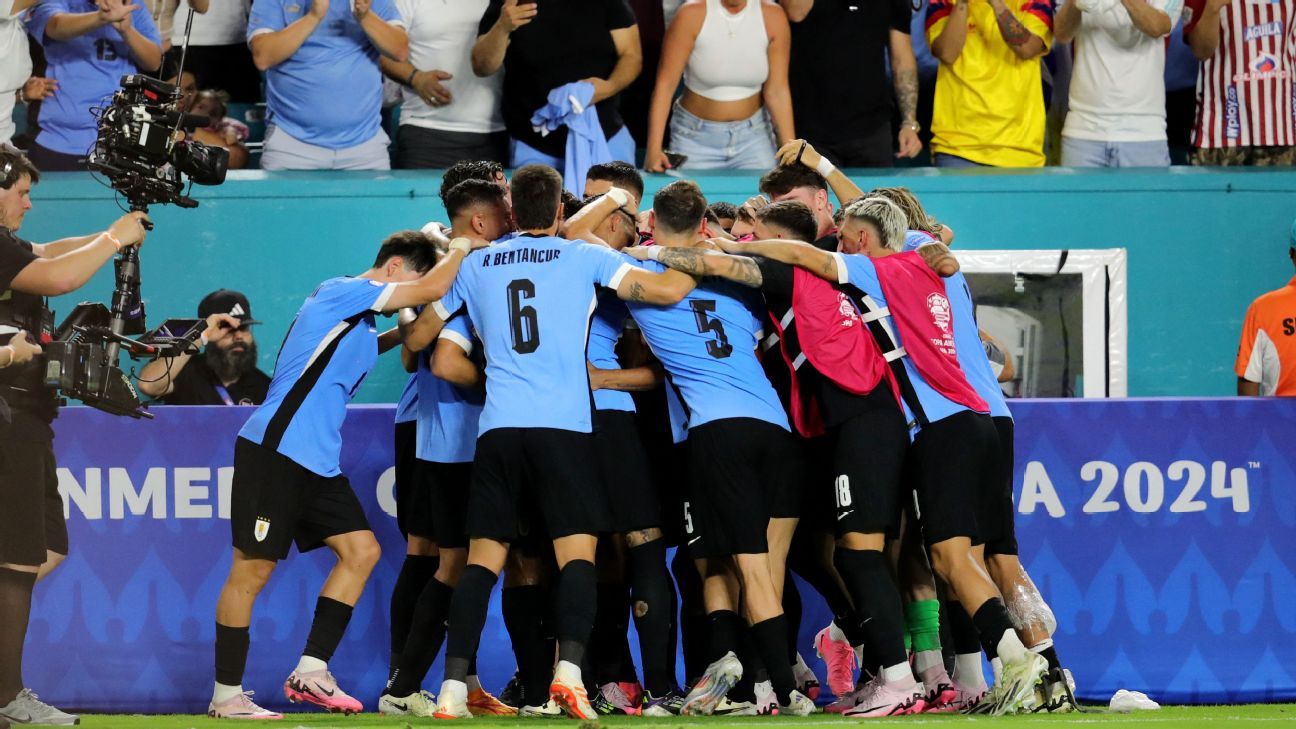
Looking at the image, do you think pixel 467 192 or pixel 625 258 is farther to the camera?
pixel 467 192

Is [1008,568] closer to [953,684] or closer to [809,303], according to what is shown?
[953,684]

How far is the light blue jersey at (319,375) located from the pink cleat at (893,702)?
2632mm

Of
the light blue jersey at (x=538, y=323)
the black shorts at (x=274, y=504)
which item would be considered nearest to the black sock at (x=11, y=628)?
the black shorts at (x=274, y=504)

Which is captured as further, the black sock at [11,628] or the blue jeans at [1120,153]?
the blue jeans at [1120,153]

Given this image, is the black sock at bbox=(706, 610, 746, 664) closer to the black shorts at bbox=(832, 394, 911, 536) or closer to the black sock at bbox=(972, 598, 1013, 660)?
the black shorts at bbox=(832, 394, 911, 536)

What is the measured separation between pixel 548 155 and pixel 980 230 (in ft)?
9.55

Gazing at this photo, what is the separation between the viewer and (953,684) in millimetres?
7211

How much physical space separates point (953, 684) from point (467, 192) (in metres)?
3.22

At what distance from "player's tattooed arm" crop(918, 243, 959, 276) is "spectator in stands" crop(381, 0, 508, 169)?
4.22 metres

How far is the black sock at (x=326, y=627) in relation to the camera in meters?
7.07

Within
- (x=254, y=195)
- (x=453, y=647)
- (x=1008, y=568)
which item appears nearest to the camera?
(x=453, y=647)

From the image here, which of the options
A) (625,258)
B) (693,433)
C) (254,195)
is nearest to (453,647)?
(693,433)

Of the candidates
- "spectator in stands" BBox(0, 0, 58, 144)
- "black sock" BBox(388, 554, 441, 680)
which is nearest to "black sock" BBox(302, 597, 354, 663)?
"black sock" BBox(388, 554, 441, 680)

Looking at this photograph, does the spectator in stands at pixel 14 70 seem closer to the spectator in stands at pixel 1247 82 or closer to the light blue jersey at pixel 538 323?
the light blue jersey at pixel 538 323
